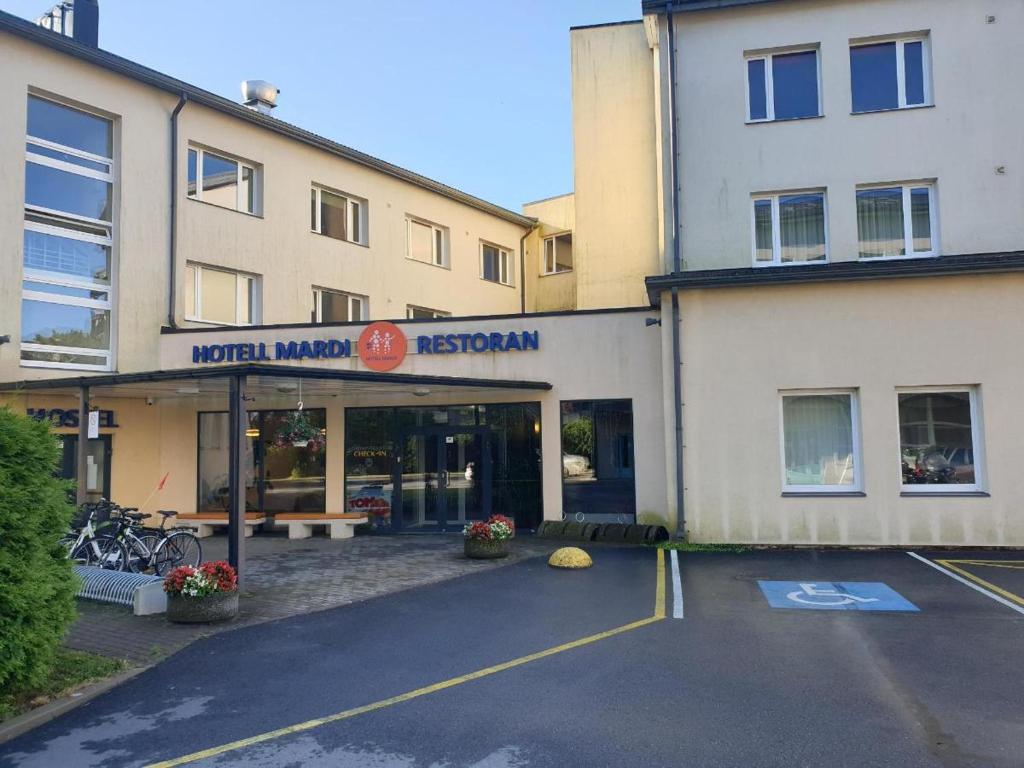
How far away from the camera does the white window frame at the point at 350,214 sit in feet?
65.0

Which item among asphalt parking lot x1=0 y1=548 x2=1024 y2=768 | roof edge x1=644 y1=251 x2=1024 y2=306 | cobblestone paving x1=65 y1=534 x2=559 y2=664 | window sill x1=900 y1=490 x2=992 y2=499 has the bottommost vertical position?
cobblestone paving x1=65 y1=534 x2=559 y2=664

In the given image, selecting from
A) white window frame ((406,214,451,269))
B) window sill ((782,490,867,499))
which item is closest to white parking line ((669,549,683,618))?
window sill ((782,490,867,499))

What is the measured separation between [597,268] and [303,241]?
25.3 ft

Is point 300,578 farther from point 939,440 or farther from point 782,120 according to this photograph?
point 782,120

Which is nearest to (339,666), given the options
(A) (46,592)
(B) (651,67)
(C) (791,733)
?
(A) (46,592)

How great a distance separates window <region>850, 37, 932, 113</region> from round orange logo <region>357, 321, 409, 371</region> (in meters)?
9.88

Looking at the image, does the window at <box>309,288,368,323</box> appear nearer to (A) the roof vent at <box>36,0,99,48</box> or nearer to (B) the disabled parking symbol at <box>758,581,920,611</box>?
(A) the roof vent at <box>36,0,99,48</box>

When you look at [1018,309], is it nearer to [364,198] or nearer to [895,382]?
[895,382]

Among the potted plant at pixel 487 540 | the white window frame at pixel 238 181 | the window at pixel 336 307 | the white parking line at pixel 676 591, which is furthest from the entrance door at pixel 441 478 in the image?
the white window frame at pixel 238 181

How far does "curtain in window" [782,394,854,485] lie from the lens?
13117 millimetres

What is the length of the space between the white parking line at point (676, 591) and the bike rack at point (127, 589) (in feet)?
19.6

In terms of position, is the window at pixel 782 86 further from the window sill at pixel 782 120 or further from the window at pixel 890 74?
the window at pixel 890 74

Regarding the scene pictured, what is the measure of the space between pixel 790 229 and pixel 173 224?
12753mm

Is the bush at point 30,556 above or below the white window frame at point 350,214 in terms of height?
below
